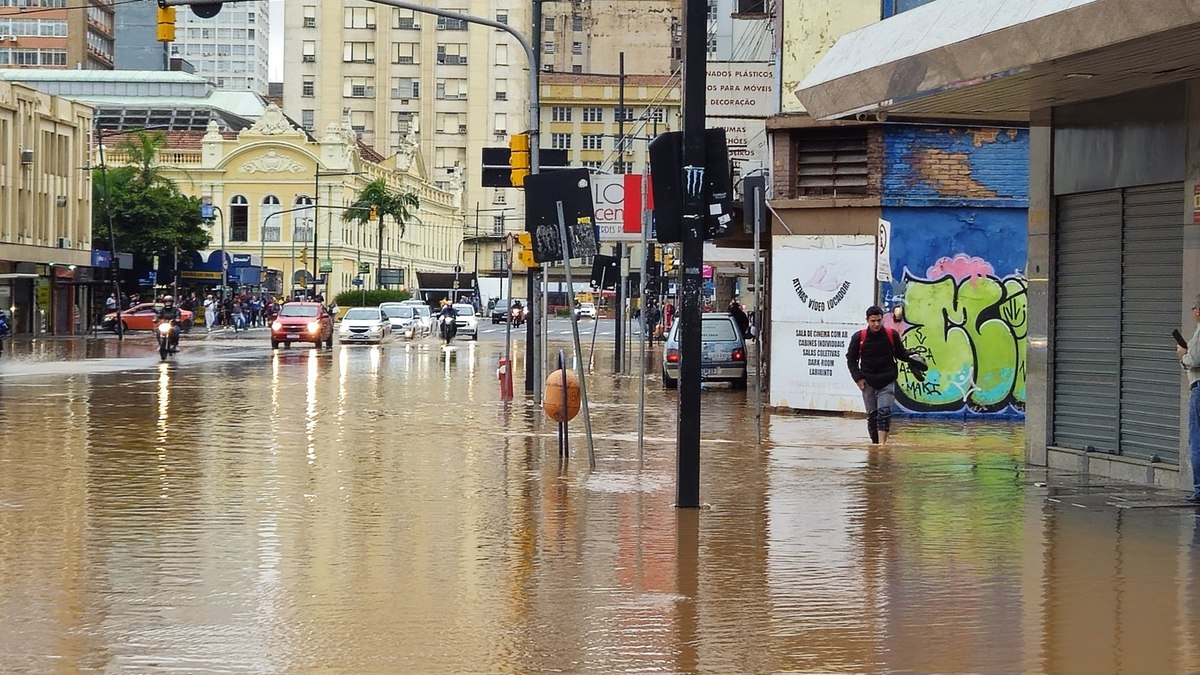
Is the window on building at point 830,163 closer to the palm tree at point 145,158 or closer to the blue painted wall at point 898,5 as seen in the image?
the blue painted wall at point 898,5

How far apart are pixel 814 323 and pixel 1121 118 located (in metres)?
10.6

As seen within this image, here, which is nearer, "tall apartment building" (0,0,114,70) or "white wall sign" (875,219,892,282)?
"white wall sign" (875,219,892,282)

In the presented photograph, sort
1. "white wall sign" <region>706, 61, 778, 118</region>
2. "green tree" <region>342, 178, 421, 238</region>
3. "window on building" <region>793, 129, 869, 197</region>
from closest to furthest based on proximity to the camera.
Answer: "window on building" <region>793, 129, 869, 197</region> < "white wall sign" <region>706, 61, 778, 118</region> < "green tree" <region>342, 178, 421, 238</region>

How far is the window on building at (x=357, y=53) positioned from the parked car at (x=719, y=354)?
121m

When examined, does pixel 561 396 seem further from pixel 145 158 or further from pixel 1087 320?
pixel 145 158

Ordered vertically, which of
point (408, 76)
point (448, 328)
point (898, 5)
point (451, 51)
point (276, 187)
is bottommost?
point (448, 328)

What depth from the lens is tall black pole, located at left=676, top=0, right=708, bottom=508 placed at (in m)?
13.0

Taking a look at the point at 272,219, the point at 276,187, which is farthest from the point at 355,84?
the point at 272,219

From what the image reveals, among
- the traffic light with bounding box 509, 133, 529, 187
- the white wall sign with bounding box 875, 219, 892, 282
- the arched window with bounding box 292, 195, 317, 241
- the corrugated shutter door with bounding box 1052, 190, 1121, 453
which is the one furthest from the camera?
the arched window with bounding box 292, 195, 317, 241

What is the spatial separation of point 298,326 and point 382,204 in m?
60.2

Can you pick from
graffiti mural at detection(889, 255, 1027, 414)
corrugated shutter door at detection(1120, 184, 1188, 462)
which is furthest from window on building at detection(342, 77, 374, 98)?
corrugated shutter door at detection(1120, 184, 1188, 462)

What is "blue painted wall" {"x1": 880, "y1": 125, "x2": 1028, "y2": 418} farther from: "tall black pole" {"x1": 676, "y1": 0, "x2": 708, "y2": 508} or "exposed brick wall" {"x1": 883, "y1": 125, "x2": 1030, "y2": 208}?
"tall black pole" {"x1": 676, "y1": 0, "x2": 708, "y2": 508}

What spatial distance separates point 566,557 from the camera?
11.4 meters

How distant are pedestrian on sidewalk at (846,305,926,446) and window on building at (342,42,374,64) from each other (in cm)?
13505
